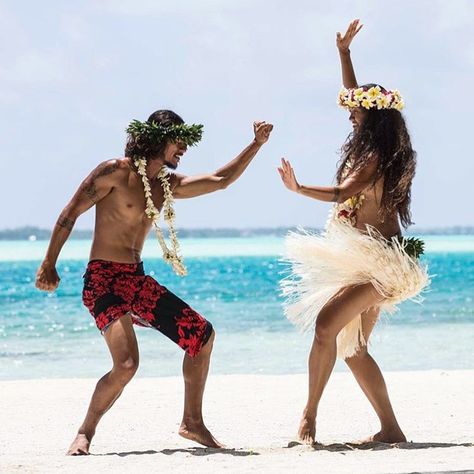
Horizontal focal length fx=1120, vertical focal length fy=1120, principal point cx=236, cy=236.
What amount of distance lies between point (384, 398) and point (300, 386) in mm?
3046

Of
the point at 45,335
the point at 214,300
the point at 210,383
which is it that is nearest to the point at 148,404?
the point at 210,383

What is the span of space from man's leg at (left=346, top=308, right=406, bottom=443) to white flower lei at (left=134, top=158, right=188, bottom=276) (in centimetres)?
96

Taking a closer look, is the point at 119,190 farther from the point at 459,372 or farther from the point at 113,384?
the point at 459,372

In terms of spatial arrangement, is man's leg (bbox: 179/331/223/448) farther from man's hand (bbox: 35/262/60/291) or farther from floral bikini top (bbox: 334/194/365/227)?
floral bikini top (bbox: 334/194/365/227)

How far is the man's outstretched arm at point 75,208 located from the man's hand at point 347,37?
1.43 metres

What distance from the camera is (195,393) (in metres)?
5.43

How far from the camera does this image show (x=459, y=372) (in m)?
9.63

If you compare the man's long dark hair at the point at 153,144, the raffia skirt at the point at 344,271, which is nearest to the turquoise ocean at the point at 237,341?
the raffia skirt at the point at 344,271

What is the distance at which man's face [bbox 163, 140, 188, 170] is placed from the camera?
18.1ft

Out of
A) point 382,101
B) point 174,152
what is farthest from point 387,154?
point 174,152

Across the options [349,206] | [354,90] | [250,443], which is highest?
[354,90]

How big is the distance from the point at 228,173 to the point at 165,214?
373mm

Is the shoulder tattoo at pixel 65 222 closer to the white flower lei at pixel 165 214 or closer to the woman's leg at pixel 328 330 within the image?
the white flower lei at pixel 165 214

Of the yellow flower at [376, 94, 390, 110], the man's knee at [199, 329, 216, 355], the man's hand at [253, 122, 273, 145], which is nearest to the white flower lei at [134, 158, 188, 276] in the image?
the man's knee at [199, 329, 216, 355]
